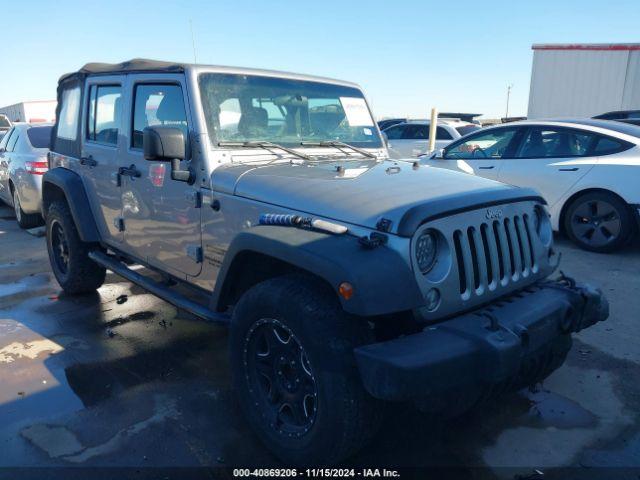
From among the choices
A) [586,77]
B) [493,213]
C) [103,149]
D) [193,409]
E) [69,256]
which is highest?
[586,77]

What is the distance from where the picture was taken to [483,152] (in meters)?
7.16

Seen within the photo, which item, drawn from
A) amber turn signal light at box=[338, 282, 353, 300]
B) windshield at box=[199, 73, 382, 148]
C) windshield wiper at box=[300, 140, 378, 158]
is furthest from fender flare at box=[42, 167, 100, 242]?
amber turn signal light at box=[338, 282, 353, 300]

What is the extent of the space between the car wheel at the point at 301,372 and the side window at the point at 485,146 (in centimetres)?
528

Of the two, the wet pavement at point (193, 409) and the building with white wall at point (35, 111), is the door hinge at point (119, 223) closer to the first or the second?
the wet pavement at point (193, 409)

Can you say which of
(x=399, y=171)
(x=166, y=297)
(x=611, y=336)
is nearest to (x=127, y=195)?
(x=166, y=297)

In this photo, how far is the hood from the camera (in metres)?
2.42

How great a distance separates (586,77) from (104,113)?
17.2 m

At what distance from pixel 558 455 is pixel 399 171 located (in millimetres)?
1779

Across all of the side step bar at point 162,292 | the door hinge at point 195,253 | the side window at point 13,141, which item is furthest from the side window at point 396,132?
the door hinge at point 195,253

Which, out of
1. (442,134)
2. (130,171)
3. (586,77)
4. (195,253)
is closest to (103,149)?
(130,171)

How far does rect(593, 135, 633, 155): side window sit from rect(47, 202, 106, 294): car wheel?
572cm

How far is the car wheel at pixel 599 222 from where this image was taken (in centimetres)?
605

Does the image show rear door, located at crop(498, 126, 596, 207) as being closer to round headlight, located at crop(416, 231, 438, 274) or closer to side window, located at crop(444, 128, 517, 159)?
side window, located at crop(444, 128, 517, 159)

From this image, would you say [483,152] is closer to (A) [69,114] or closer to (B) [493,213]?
(B) [493,213]
